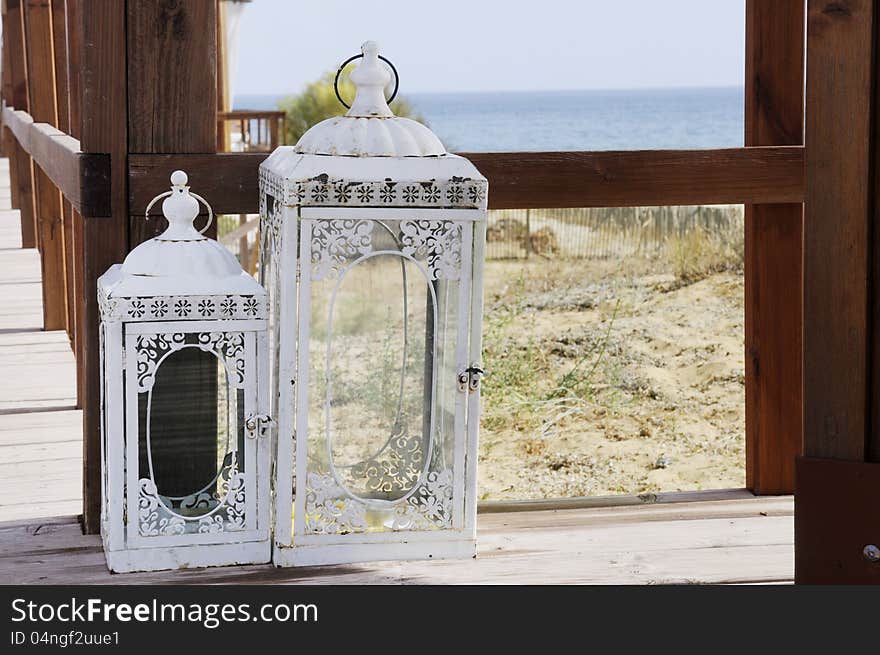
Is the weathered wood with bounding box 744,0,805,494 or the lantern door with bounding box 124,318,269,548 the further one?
the weathered wood with bounding box 744,0,805,494

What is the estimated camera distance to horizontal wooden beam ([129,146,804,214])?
2535 millimetres

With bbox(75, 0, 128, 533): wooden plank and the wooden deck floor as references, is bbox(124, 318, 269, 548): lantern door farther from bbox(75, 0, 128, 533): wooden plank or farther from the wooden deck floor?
bbox(75, 0, 128, 533): wooden plank

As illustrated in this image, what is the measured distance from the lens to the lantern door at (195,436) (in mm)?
2256

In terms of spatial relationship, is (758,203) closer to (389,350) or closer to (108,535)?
(389,350)

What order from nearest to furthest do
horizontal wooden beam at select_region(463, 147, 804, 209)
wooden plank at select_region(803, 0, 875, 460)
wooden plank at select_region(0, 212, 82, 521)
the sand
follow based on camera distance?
wooden plank at select_region(803, 0, 875, 460) < horizontal wooden beam at select_region(463, 147, 804, 209) < wooden plank at select_region(0, 212, 82, 521) < the sand

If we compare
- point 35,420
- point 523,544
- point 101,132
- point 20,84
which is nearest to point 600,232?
point 20,84

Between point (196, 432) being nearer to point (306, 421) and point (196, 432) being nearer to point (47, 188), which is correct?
point (306, 421)

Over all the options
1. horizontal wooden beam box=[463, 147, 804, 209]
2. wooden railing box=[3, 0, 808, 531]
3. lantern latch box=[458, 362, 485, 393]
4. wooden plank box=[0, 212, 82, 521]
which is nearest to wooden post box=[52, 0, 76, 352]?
wooden plank box=[0, 212, 82, 521]

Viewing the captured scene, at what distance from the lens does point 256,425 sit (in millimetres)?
2307

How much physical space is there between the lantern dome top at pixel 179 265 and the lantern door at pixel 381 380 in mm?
143

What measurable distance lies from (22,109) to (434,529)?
18.6 feet

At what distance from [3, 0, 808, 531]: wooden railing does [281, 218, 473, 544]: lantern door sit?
15.9 inches

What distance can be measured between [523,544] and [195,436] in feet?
2.28
